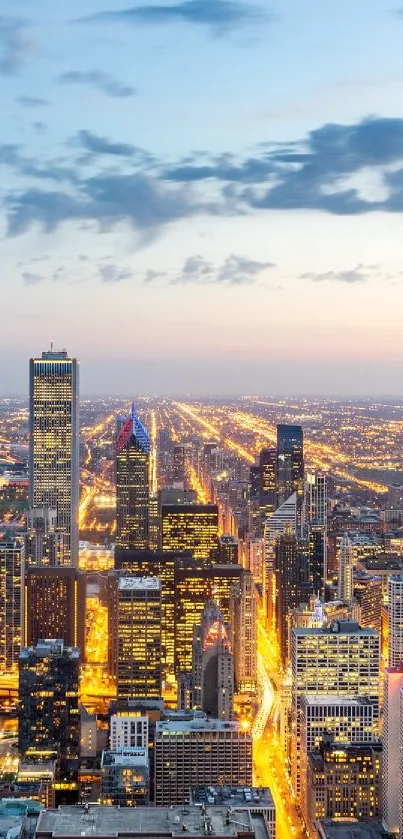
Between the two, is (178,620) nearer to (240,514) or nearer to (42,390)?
(240,514)

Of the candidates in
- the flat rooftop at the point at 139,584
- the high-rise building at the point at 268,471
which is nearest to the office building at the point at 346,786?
the flat rooftop at the point at 139,584

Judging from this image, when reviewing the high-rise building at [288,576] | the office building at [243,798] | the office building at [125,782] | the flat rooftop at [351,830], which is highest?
the high-rise building at [288,576]

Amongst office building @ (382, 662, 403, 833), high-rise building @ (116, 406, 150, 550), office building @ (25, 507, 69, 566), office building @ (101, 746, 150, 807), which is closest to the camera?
office building @ (101, 746, 150, 807)

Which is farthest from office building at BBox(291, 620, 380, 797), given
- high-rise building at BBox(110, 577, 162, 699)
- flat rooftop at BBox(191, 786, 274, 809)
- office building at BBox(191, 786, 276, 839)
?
office building at BBox(191, 786, 276, 839)

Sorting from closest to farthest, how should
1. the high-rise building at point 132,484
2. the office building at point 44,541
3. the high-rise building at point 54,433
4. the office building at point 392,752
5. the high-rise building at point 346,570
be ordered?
the office building at point 392,752, the high-rise building at point 346,570, the office building at point 44,541, the high-rise building at point 132,484, the high-rise building at point 54,433

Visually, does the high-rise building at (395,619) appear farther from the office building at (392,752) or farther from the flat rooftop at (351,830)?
the flat rooftop at (351,830)

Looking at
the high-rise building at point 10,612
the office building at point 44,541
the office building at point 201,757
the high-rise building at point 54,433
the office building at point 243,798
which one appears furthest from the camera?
the high-rise building at point 54,433

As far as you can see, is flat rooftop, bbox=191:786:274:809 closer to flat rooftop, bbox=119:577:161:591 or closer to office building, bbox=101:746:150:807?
office building, bbox=101:746:150:807
